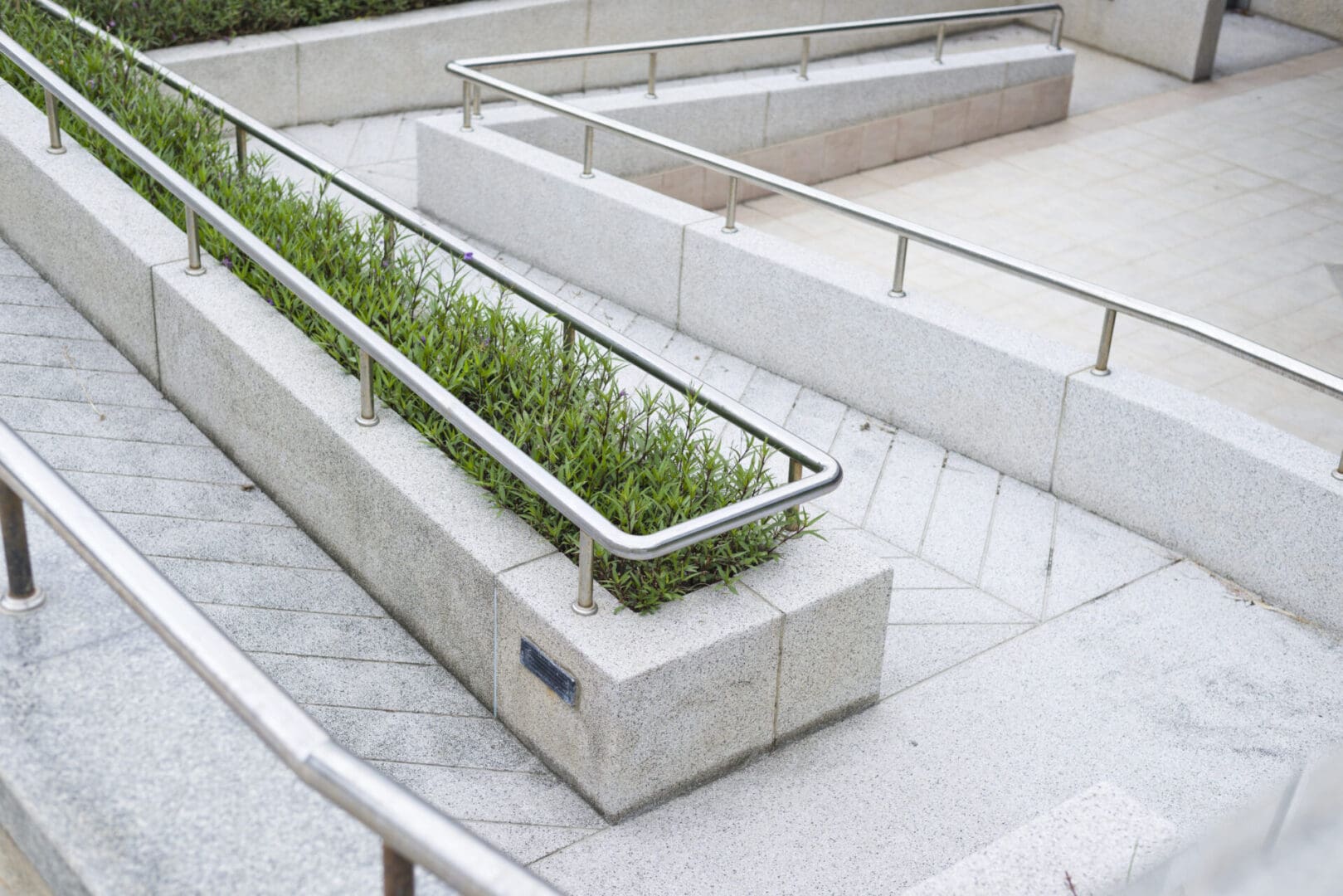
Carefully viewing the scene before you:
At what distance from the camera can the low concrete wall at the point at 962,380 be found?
18.6 feet

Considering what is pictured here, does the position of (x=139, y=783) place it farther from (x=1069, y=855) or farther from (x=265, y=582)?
(x=1069, y=855)

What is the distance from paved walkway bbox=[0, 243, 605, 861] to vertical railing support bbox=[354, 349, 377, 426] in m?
0.59

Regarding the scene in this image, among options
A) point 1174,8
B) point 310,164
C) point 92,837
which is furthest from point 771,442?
point 1174,8

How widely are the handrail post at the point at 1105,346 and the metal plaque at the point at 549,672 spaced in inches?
116

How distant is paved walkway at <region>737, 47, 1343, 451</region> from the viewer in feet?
29.8

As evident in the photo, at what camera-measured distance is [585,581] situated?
4203 mm

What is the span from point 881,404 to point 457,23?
19.8ft

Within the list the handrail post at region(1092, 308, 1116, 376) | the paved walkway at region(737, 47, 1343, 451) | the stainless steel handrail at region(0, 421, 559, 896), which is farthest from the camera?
the paved walkway at region(737, 47, 1343, 451)

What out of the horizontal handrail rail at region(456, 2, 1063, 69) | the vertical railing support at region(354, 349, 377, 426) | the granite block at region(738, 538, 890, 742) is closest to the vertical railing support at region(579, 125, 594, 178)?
the horizontal handrail rail at region(456, 2, 1063, 69)

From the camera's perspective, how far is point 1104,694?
515cm

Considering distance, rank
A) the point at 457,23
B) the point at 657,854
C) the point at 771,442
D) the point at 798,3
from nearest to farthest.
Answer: the point at 657,854 → the point at 771,442 → the point at 457,23 → the point at 798,3

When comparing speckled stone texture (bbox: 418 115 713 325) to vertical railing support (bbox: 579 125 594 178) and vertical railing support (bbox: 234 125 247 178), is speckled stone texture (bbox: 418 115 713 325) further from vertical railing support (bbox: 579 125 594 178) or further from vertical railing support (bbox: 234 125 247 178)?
vertical railing support (bbox: 234 125 247 178)

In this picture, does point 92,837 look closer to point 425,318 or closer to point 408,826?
point 408,826

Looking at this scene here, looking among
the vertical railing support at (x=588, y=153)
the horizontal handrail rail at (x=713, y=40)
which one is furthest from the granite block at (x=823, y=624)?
the horizontal handrail rail at (x=713, y=40)
